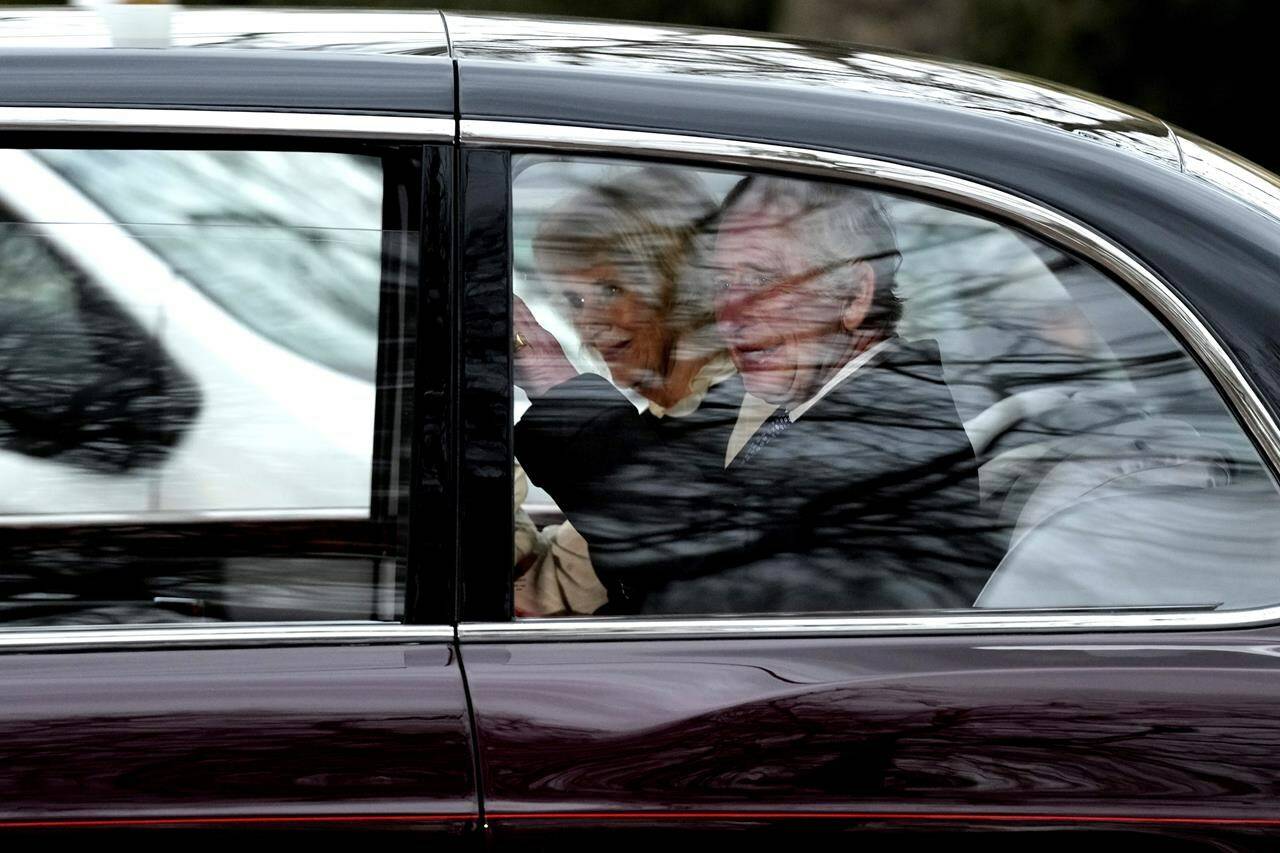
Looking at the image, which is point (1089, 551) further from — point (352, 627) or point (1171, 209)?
point (352, 627)

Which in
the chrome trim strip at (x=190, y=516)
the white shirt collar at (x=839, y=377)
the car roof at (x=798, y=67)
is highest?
the car roof at (x=798, y=67)

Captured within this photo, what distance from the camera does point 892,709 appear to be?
1617 mm

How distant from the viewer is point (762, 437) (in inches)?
69.0

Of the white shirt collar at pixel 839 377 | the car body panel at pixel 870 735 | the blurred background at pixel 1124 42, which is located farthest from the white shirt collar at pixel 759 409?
the blurred background at pixel 1124 42

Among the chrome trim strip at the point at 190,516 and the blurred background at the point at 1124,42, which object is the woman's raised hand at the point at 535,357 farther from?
the blurred background at the point at 1124,42

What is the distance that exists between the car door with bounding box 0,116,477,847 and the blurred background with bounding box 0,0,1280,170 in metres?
7.40

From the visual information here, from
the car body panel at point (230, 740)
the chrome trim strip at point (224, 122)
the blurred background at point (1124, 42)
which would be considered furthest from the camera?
the blurred background at point (1124, 42)

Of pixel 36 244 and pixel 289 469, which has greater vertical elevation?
pixel 36 244

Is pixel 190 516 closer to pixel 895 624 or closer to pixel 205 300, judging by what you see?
pixel 205 300

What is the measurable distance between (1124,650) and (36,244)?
1.23m

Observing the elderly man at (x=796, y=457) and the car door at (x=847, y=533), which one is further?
the elderly man at (x=796, y=457)

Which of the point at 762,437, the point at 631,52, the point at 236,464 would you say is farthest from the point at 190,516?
the point at 631,52

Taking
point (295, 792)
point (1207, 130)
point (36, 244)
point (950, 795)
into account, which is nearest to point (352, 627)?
point (295, 792)

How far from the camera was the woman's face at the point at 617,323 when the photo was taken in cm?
174
